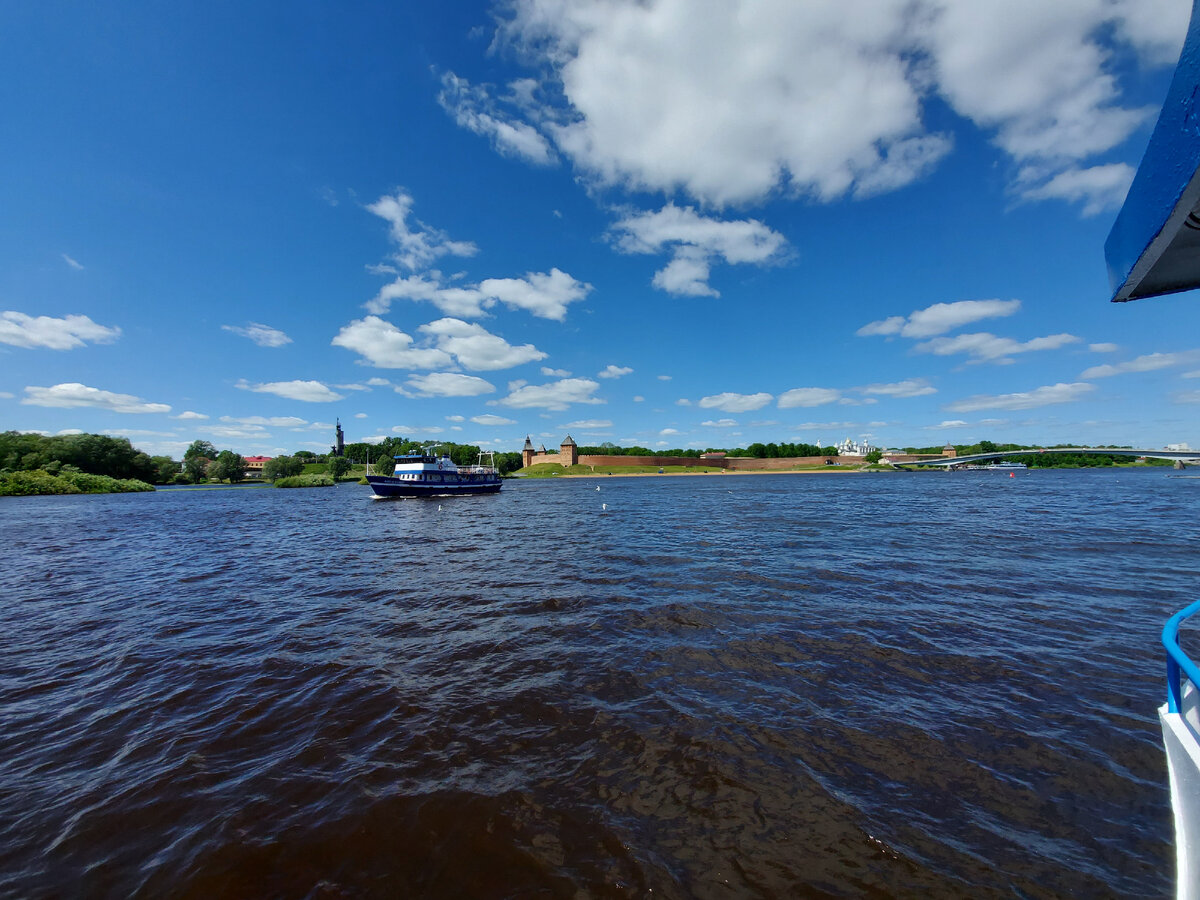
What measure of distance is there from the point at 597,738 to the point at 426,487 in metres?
52.6

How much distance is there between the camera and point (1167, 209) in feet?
6.67

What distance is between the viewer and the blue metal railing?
83.3 inches

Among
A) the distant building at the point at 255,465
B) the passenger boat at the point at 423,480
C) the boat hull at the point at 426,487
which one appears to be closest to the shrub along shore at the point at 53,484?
the boat hull at the point at 426,487

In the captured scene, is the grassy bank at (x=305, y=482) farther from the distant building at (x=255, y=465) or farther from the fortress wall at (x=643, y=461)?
the fortress wall at (x=643, y=461)

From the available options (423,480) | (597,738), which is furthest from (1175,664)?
(423,480)

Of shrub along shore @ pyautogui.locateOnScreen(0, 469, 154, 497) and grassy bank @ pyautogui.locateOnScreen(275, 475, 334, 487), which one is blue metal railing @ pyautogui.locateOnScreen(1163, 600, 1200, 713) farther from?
grassy bank @ pyautogui.locateOnScreen(275, 475, 334, 487)

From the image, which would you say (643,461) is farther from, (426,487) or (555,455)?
(426,487)

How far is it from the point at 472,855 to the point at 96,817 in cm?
339

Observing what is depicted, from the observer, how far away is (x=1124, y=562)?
12.8 meters

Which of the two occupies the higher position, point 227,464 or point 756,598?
point 227,464

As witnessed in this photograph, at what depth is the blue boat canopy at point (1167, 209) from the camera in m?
1.71

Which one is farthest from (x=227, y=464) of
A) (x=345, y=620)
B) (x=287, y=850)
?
(x=287, y=850)

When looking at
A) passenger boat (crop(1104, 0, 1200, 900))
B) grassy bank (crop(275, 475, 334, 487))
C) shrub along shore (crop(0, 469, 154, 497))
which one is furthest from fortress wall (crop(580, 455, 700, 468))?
passenger boat (crop(1104, 0, 1200, 900))

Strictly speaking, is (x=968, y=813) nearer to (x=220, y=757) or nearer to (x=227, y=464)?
(x=220, y=757)
